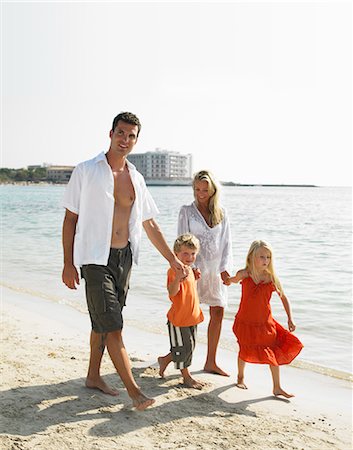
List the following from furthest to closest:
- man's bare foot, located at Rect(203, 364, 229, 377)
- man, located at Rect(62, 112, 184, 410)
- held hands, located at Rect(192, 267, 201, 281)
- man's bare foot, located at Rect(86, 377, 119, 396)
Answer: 1. man's bare foot, located at Rect(203, 364, 229, 377)
2. held hands, located at Rect(192, 267, 201, 281)
3. man's bare foot, located at Rect(86, 377, 119, 396)
4. man, located at Rect(62, 112, 184, 410)

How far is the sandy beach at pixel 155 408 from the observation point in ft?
11.7

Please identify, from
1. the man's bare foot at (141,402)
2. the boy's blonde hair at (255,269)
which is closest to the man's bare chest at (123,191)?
the boy's blonde hair at (255,269)

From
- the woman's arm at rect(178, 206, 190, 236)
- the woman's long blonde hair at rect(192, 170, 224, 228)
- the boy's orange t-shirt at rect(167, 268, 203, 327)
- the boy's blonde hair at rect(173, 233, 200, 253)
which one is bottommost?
the boy's orange t-shirt at rect(167, 268, 203, 327)

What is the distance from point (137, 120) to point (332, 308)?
5707 mm

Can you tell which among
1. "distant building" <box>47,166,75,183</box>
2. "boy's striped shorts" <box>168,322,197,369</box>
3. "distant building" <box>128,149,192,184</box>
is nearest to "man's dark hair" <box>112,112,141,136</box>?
"boy's striped shorts" <box>168,322,197,369</box>

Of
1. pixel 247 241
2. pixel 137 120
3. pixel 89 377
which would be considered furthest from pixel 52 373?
pixel 247 241

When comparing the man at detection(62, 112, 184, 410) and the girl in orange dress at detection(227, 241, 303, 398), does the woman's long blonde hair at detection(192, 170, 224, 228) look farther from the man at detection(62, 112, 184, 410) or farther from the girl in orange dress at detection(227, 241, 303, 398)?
the man at detection(62, 112, 184, 410)

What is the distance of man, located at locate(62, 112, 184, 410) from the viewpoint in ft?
13.0

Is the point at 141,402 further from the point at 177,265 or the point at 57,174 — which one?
the point at 57,174

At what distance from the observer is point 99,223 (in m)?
4.03

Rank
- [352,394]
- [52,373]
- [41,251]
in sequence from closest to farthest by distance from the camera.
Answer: [52,373], [352,394], [41,251]

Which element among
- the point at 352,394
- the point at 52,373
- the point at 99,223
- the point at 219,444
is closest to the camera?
the point at 219,444

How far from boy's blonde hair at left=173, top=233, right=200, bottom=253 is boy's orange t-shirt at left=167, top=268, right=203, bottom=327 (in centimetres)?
22

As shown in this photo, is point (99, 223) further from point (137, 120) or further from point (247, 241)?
point (247, 241)
